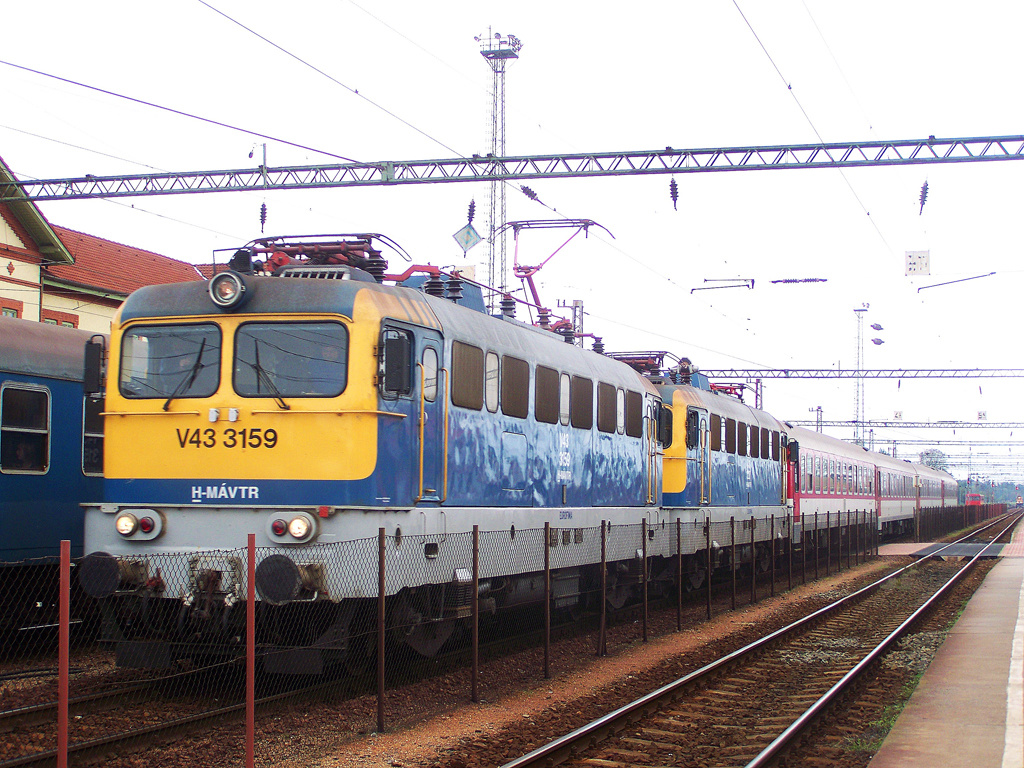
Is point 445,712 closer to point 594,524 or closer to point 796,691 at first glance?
point 796,691

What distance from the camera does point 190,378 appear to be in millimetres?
9977

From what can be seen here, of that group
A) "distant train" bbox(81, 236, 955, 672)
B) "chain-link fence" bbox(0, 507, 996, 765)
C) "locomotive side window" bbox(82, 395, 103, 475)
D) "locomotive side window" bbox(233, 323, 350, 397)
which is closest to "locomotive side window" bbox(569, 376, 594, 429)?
"chain-link fence" bbox(0, 507, 996, 765)

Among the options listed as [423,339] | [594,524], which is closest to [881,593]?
[594,524]

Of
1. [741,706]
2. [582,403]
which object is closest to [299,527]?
[741,706]

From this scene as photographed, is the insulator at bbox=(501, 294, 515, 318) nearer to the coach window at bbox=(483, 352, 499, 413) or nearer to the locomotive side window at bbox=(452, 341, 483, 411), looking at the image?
the coach window at bbox=(483, 352, 499, 413)

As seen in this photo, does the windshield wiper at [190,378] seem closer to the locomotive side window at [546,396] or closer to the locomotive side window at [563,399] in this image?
the locomotive side window at [546,396]

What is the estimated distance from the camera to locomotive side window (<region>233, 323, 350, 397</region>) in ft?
31.6

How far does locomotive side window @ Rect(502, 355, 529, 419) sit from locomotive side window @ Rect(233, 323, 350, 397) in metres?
2.53

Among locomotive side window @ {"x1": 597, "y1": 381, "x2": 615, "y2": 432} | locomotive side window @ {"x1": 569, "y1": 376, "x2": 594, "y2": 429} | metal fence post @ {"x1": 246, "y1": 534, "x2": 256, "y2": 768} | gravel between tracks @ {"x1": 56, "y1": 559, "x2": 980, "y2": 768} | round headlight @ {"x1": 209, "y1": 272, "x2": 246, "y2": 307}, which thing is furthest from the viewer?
locomotive side window @ {"x1": 597, "y1": 381, "x2": 615, "y2": 432}

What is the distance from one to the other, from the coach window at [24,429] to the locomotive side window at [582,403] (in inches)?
253

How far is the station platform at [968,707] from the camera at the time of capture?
26.7ft

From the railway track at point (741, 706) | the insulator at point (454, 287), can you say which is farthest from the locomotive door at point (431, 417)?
the railway track at point (741, 706)

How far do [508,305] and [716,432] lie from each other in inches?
337

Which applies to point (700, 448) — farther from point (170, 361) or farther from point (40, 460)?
point (170, 361)
